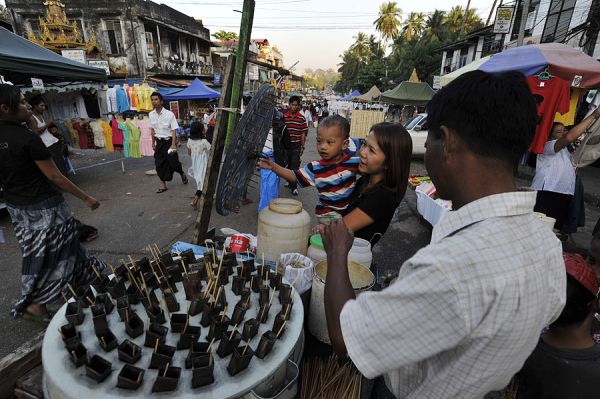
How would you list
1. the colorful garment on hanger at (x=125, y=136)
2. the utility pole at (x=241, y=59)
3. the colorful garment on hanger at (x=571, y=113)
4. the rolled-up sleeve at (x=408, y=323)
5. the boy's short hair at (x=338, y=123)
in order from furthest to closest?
the colorful garment on hanger at (x=125, y=136), the colorful garment on hanger at (x=571, y=113), the boy's short hair at (x=338, y=123), the utility pole at (x=241, y=59), the rolled-up sleeve at (x=408, y=323)

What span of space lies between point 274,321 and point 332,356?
0.70 meters

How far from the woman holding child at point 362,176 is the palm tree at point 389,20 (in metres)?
49.2

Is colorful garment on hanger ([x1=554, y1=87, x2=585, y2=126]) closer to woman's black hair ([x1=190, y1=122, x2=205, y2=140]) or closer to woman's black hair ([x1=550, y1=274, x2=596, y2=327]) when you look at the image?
woman's black hair ([x1=550, y1=274, x2=596, y2=327])

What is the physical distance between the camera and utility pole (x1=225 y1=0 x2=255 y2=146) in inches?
81.6

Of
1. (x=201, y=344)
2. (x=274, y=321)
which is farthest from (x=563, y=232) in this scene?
(x=201, y=344)

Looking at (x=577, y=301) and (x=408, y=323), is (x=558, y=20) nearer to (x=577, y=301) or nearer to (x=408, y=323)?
(x=577, y=301)

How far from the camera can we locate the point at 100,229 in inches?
186

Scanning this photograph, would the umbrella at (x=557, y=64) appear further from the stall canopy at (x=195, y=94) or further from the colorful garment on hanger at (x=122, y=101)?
the colorful garment on hanger at (x=122, y=101)

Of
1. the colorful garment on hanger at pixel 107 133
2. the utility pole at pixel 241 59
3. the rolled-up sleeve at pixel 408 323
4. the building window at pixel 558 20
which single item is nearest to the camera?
the rolled-up sleeve at pixel 408 323

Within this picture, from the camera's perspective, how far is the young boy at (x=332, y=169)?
2521mm

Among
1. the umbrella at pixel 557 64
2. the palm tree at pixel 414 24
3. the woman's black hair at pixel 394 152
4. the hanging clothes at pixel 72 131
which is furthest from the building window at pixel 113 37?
the palm tree at pixel 414 24

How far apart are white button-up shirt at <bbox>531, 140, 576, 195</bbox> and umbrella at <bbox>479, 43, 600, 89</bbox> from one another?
0.91 m

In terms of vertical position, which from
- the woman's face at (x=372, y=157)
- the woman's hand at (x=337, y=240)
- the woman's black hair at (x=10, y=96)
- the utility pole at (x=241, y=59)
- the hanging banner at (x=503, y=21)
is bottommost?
the woman's hand at (x=337, y=240)

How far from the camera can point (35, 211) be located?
2617 mm
